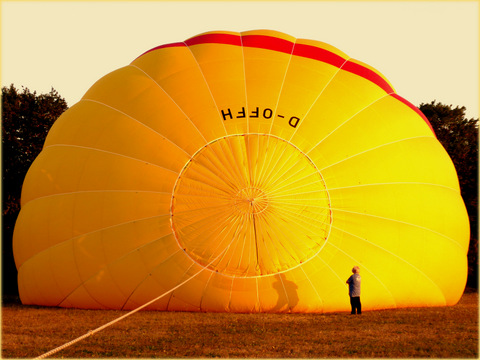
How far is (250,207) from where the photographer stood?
10.2m

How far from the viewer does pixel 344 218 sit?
34.3ft

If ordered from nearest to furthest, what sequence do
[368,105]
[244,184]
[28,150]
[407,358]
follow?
[407,358]
[244,184]
[368,105]
[28,150]

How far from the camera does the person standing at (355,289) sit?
33.5 feet

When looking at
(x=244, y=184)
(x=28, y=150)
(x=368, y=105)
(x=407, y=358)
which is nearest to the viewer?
(x=407, y=358)

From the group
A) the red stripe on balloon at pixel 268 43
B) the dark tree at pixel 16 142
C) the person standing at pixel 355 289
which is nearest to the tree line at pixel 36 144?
the dark tree at pixel 16 142

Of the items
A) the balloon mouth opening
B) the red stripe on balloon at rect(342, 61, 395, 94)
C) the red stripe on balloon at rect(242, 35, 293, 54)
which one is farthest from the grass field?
the red stripe on balloon at rect(242, 35, 293, 54)

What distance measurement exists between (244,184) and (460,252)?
14.6 feet

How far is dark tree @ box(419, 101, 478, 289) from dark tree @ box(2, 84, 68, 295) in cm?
1206

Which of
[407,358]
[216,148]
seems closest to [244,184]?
[216,148]

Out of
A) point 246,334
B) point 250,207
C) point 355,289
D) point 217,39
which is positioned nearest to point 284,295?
point 355,289

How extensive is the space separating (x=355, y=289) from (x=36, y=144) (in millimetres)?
11879

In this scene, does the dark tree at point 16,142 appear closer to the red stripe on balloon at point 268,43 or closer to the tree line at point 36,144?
the tree line at point 36,144

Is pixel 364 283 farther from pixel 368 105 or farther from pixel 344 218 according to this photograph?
pixel 368 105

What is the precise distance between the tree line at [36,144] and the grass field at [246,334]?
7.66m
